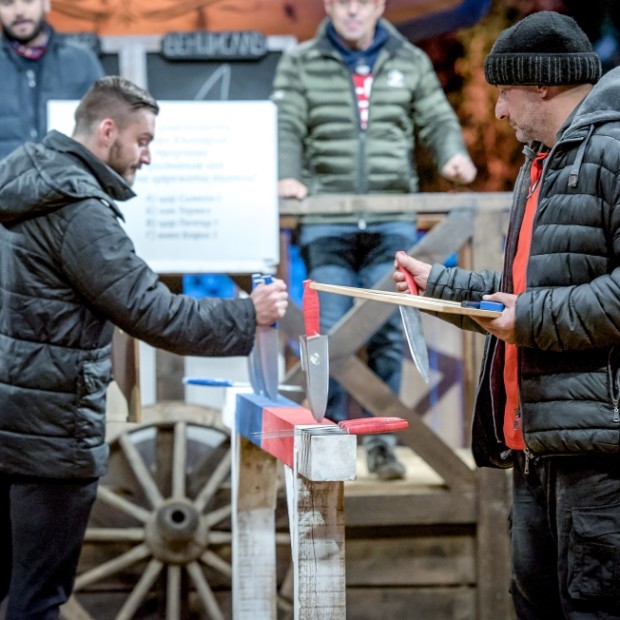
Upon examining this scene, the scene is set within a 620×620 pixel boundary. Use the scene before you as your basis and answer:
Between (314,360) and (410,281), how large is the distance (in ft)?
1.16

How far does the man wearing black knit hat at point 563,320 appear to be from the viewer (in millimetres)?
2664

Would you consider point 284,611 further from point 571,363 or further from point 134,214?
point 571,363

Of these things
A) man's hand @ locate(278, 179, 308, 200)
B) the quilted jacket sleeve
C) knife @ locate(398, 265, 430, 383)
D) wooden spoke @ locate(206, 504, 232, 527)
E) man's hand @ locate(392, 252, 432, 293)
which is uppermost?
man's hand @ locate(278, 179, 308, 200)

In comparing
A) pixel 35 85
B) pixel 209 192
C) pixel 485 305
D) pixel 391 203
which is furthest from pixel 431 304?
pixel 35 85

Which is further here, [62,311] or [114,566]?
[114,566]

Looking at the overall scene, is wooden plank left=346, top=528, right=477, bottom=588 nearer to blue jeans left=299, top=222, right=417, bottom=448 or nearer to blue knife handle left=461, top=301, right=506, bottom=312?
blue jeans left=299, top=222, right=417, bottom=448

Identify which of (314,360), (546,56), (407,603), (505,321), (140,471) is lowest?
(407,603)

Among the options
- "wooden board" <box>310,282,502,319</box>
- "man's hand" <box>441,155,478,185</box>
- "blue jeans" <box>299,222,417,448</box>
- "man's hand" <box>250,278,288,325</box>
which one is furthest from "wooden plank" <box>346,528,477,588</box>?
"wooden board" <box>310,282,502,319</box>

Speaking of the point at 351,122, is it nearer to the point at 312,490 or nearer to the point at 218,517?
the point at 218,517

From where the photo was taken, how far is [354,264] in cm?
525

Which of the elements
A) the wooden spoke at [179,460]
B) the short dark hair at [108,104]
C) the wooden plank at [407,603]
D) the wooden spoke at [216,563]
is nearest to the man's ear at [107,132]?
the short dark hair at [108,104]

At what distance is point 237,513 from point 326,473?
1.11 m

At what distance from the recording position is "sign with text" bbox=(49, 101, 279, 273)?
190 inches

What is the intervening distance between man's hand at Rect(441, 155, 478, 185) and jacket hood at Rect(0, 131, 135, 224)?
2095 millimetres
